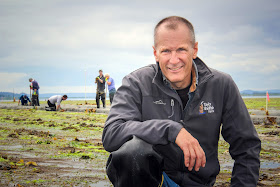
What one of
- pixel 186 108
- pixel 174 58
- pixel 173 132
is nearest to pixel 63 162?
pixel 186 108

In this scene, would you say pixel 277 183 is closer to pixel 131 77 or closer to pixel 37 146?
pixel 131 77

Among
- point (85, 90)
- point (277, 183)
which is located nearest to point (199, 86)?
point (277, 183)

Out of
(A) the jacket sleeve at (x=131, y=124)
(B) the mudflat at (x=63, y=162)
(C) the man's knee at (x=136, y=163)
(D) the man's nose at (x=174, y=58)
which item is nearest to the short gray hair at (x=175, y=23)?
(D) the man's nose at (x=174, y=58)

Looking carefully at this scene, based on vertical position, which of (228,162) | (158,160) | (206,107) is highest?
(206,107)

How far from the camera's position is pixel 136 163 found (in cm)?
223

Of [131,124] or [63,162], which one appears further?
[63,162]

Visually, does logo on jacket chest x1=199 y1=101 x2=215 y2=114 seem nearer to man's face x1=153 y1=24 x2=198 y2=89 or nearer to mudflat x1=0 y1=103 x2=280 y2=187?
man's face x1=153 y1=24 x2=198 y2=89

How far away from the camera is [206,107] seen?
2807 millimetres

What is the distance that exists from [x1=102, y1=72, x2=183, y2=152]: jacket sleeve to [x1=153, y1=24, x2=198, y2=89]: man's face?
0.97ft

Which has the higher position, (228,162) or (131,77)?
(131,77)

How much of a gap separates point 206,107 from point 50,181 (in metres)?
2.48

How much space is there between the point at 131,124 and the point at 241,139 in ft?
3.42

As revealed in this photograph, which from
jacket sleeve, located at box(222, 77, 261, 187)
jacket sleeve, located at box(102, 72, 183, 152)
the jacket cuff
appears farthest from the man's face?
the jacket cuff

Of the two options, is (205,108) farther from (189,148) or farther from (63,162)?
(63,162)
